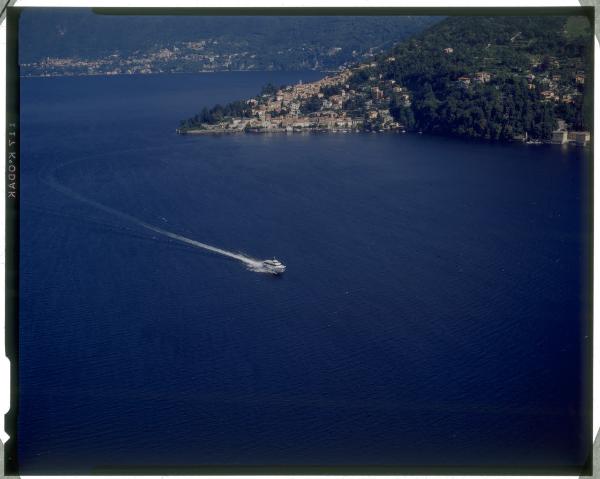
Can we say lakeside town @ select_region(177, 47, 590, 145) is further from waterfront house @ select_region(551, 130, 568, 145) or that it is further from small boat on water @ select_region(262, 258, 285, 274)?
small boat on water @ select_region(262, 258, 285, 274)

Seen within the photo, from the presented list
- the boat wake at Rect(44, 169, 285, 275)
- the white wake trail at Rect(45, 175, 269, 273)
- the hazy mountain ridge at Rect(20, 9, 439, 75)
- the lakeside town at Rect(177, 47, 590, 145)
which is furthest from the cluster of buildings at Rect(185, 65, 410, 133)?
the boat wake at Rect(44, 169, 285, 275)

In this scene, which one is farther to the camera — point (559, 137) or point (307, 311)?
point (559, 137)

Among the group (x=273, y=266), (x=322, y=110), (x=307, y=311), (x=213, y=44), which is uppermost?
(x=213, y=44)

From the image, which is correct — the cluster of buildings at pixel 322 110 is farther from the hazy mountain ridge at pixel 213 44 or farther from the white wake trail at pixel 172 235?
the white wake trail at pixel 172 235

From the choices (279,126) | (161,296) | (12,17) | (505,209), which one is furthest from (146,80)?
(12,17)

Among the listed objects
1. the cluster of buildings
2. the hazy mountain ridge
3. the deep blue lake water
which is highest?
the hazy mountain ridge

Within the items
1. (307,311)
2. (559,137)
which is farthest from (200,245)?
(559,137)

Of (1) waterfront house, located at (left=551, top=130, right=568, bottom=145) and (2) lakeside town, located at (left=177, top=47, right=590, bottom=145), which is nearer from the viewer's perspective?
(1) waterfront house, located at (left=551, top=130, right=568, bottom=145)

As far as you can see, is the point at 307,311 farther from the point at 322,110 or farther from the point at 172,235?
the point at 322,110

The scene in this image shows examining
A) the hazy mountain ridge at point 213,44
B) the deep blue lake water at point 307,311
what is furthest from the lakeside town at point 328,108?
the deep blue lake water at point 307,311
